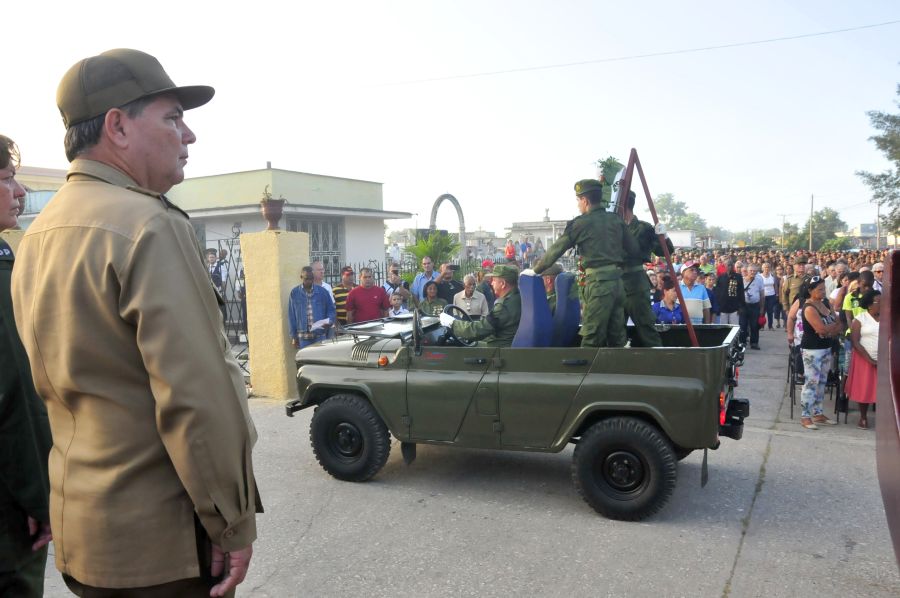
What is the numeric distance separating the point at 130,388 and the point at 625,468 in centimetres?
388

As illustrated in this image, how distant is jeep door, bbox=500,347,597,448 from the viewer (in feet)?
15.9

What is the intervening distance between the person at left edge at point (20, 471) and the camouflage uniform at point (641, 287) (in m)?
4.56

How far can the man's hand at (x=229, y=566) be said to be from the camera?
1.62 metres

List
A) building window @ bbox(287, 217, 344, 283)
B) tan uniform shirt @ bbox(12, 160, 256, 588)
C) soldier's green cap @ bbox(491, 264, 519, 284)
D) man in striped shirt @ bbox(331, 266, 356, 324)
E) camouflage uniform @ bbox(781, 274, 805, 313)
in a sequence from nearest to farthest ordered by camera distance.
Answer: tan uniform shirt @ bbox(12, 160, 256, 588) < soldier's green cap @ bbox(491, 264, 519, 284) < man in striped shirt @ bbox(331, 266, 356, 324) < camouflage uniform @ bbox(781, 274, 805, 313) < building window @ bbox(287, 217, 344, 283)

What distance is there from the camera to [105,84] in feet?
5.47

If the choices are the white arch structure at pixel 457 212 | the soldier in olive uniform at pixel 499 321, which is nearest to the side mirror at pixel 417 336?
the soldier in olive uniform at pixel 499 321

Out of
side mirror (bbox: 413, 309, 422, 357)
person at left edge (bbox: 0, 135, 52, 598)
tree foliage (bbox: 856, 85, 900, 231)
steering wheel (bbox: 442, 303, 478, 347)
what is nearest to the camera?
person at left edge (bbox: 0, 135, 52, 598)

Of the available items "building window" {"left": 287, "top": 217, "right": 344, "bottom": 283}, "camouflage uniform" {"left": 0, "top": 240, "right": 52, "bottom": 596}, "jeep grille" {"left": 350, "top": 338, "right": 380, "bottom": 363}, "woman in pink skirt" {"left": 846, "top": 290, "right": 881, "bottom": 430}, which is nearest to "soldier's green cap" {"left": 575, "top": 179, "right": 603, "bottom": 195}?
"jeep grille" {"left": 350, "top": 338, "right": 380, "bottom": 363}

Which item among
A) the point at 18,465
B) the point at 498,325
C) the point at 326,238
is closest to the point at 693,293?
the point at 498,325

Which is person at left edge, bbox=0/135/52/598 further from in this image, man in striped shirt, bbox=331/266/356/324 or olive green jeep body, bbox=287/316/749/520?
man in striped shirt, bbox=331/266/356/324

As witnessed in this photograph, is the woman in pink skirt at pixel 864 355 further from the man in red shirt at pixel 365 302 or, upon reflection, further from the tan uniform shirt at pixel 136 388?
the tan uniform shirt at pixel 136 388

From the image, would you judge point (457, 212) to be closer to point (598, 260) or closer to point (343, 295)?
point (343, 295)

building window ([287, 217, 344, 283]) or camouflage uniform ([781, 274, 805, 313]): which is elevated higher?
building window ([287, 217, 344, 283])

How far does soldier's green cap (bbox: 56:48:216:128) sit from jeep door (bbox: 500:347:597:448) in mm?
3664
